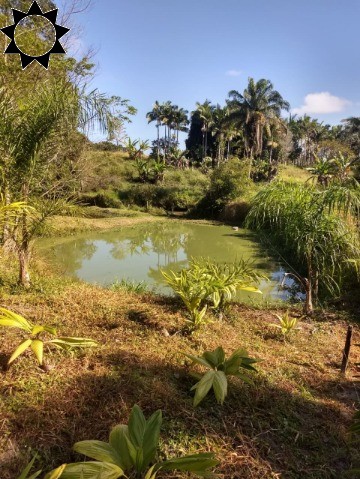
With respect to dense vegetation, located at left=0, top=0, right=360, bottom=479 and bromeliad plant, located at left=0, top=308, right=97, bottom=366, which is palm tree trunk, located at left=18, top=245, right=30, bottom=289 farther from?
bromeliad plant, located at left=0, top=308, right=97, bottom=366

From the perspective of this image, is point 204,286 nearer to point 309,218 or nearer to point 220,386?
point 309,218

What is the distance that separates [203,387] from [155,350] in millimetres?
941

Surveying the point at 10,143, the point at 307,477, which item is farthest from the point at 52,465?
the point at 10,143

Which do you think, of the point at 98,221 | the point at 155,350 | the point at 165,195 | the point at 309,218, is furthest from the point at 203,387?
the point at 165,195

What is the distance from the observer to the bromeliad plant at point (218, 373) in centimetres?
205

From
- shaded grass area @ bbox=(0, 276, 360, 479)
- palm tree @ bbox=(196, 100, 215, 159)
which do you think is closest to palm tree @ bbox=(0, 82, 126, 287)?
shaded grass area @ bbox=(0, 276, 360, 479)

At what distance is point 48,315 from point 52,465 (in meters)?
2.12

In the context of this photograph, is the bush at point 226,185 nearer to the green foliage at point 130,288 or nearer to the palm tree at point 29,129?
the green foliage at point 130,288

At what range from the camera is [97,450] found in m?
1.47

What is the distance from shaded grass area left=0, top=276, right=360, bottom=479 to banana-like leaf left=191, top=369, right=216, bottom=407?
0.11 metres

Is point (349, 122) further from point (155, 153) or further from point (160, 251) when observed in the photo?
point (160, 251)

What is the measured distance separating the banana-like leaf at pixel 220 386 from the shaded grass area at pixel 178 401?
14 cm

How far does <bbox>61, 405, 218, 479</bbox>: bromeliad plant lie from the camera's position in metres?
1.36

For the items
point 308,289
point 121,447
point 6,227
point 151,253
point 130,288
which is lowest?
point 151,253
